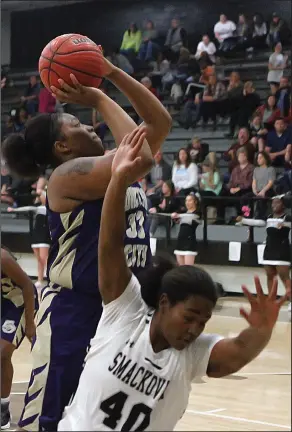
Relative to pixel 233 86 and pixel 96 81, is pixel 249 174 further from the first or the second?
pixel 96 81

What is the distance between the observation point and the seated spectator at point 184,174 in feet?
31.7

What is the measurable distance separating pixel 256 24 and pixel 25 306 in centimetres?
872

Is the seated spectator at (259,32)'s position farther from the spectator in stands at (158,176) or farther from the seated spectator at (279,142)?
the spectator in stands at (158,176)

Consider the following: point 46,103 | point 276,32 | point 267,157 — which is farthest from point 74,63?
point 46,103

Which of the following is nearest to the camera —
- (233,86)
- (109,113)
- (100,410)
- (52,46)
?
(100,410)

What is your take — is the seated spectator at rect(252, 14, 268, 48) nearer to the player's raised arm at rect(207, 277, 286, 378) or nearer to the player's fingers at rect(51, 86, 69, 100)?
the player's fingers at rect(51, 86, 69, 100)

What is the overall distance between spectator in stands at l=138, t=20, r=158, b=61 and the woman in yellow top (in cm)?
10

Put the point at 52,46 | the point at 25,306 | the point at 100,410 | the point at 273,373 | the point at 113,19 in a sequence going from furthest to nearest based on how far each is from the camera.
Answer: the point at 113,19 < the point at 273,373 < the point at 25,306 < the point at 52,46 < the point at 100,410

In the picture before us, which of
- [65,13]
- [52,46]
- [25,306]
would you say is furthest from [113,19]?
[52,46]

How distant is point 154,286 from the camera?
5.69 feet

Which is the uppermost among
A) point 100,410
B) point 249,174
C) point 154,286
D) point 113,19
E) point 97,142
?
point 97,142

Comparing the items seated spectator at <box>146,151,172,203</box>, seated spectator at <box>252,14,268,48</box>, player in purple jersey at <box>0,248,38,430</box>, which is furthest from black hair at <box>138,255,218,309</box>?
seated spectator at <box>252,14,268,48</box>

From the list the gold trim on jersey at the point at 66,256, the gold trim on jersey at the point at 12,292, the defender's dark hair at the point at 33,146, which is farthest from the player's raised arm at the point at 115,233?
the gold trim on jersey at the point at 12,292

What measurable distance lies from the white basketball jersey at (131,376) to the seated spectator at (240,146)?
7925mm
